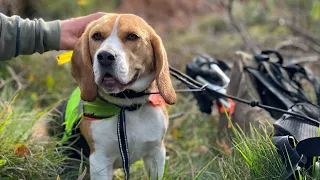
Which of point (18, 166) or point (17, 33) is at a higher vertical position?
point (17, 33)

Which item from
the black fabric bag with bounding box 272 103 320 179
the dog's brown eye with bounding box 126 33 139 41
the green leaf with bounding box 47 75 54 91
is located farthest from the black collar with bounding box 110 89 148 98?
the green leaf with bounding box 47 75 54 91

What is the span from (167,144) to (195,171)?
2.53 ft

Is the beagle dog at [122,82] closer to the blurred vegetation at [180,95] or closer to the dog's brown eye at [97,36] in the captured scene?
the dog's brown eye at [97,36]

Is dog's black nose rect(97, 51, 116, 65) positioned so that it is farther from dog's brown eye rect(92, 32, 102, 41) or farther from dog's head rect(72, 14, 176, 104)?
dog's brown eye rect(92, 32, 102, 41)

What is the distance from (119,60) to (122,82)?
136 millimetres

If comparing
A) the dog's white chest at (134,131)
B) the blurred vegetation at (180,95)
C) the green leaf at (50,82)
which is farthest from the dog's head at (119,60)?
the green leaf at (50,82)

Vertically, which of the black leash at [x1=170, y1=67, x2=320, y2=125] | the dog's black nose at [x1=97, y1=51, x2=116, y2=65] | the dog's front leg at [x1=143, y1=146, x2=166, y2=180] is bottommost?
the dog's front leg at [x1=143, y1=146, x2=166, y2=180]

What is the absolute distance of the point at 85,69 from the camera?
105 inches

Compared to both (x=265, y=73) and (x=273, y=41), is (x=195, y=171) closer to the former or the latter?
(x=265, y=73)

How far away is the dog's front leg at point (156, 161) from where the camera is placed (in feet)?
9.54

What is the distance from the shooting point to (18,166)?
288 centimetres

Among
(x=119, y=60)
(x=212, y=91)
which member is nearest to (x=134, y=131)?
(x=119, y=60)

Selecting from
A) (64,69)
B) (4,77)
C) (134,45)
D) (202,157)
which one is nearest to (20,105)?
(4,77)

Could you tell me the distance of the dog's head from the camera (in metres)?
2.48
